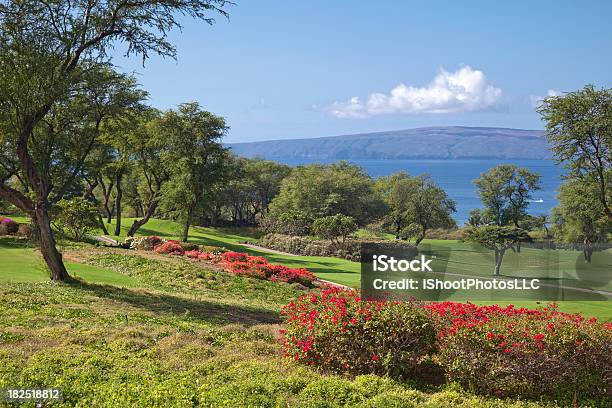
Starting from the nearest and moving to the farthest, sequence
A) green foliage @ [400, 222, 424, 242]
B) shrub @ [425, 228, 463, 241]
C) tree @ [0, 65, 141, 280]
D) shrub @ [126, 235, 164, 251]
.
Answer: tree @ [0, 65, 141, 280] → shrub @ [126, 235, 164, 251] → green foliage @ [400, 222, 424, 242] → shrub @ [425, 228, 463, 241]

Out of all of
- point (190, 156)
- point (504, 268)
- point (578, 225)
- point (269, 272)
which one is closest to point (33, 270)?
point (269, 272)

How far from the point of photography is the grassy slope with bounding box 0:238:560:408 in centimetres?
769

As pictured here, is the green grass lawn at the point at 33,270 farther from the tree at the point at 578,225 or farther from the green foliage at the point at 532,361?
the tree at the point at 578,225

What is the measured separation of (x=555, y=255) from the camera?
568 inches

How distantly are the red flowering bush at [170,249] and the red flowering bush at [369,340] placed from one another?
79.9 ft

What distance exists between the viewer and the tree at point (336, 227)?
5209cm

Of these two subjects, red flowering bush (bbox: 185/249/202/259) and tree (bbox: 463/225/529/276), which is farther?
red flowering bush (bbox: 185/249/202/259)

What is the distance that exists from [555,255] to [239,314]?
8827 mm

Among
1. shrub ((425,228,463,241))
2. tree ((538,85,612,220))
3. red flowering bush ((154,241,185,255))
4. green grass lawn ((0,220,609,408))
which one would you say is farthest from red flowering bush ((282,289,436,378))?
shrub ((425,228,463,241))

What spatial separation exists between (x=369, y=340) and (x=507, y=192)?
7075cm

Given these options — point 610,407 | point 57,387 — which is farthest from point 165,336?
point 610,407

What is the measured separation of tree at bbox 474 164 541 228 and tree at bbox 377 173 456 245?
5.27 meters

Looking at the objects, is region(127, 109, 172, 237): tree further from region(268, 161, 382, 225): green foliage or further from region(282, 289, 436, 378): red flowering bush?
region(282, 289, 436, 378): red flowering bush

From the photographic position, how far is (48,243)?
56.0 ft
